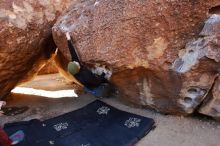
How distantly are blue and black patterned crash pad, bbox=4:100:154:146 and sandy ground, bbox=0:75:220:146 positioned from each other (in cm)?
12

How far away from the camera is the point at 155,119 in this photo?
130 inches

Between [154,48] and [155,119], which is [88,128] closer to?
[155,119]

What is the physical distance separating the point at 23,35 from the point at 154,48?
4.93ft

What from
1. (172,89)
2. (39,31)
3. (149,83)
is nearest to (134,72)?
(149,83)

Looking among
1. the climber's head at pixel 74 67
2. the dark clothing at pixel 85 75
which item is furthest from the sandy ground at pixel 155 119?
the climber's head at pixel 74 67

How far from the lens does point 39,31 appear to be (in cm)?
384

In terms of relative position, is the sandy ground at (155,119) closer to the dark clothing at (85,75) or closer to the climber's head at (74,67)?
the dark clothing at (85,75)

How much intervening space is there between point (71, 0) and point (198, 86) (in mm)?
2063

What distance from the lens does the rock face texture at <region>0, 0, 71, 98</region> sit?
361 cm

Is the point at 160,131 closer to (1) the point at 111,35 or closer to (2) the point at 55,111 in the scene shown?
(1) the point at 111,35

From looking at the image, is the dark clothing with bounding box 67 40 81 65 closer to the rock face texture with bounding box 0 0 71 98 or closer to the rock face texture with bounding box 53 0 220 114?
the rock face texture with bounding box 53 0 220 114

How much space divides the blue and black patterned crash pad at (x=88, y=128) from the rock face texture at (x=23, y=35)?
31.7 inches

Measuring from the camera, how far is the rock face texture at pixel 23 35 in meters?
3.61

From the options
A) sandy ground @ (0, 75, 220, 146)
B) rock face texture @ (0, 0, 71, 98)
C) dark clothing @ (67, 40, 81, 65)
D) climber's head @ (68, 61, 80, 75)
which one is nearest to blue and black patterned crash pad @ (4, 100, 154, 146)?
sandy ground @ (0, 75, 220, 146)
